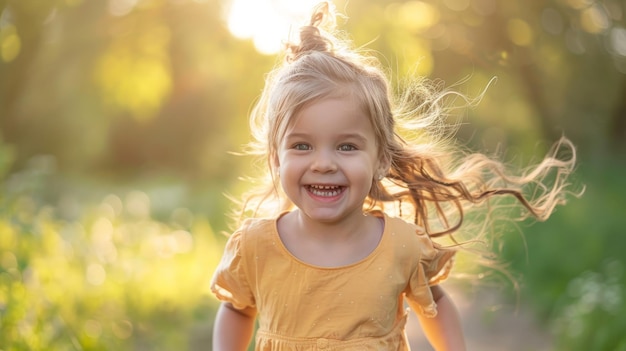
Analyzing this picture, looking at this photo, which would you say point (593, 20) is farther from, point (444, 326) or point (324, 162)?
point (324, 162)

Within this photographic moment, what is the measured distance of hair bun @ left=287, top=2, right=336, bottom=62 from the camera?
2.76 m

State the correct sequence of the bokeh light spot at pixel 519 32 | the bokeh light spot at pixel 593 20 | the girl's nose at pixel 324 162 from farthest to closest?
the bokeh light spot at pixel 519 32
the bokeh light spot at pixel 593 20
the girl's nose at pixel 324 162

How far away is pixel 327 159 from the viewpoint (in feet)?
8.02

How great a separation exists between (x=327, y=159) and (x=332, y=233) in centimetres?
27

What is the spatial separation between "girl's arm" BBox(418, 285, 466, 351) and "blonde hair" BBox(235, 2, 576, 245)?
A: 254mm

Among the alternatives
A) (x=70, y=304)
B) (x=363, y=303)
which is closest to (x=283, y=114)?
(x=363, y=303)

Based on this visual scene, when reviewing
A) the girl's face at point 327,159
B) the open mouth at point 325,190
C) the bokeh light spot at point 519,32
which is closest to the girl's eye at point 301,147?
the girl's face at point 327,159

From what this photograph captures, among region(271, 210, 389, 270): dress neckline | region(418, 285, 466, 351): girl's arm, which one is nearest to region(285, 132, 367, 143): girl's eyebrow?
region(271, 210, 389, 270): dress neckline

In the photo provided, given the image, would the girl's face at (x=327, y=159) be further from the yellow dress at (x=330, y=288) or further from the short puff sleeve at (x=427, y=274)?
the short puff sleeve at (x=427, y=274)

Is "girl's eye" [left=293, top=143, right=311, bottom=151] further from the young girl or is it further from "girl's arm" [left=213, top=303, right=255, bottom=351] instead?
"girl's arm" [left=213, top=303, right=255, bottom=351]

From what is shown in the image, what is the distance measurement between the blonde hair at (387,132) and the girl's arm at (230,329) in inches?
14.3

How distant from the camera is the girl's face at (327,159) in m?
2.46

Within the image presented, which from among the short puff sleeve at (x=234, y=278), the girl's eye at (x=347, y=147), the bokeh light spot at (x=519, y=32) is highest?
the bokeh light spot at (x=519, y=32)

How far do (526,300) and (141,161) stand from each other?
1864 cm
